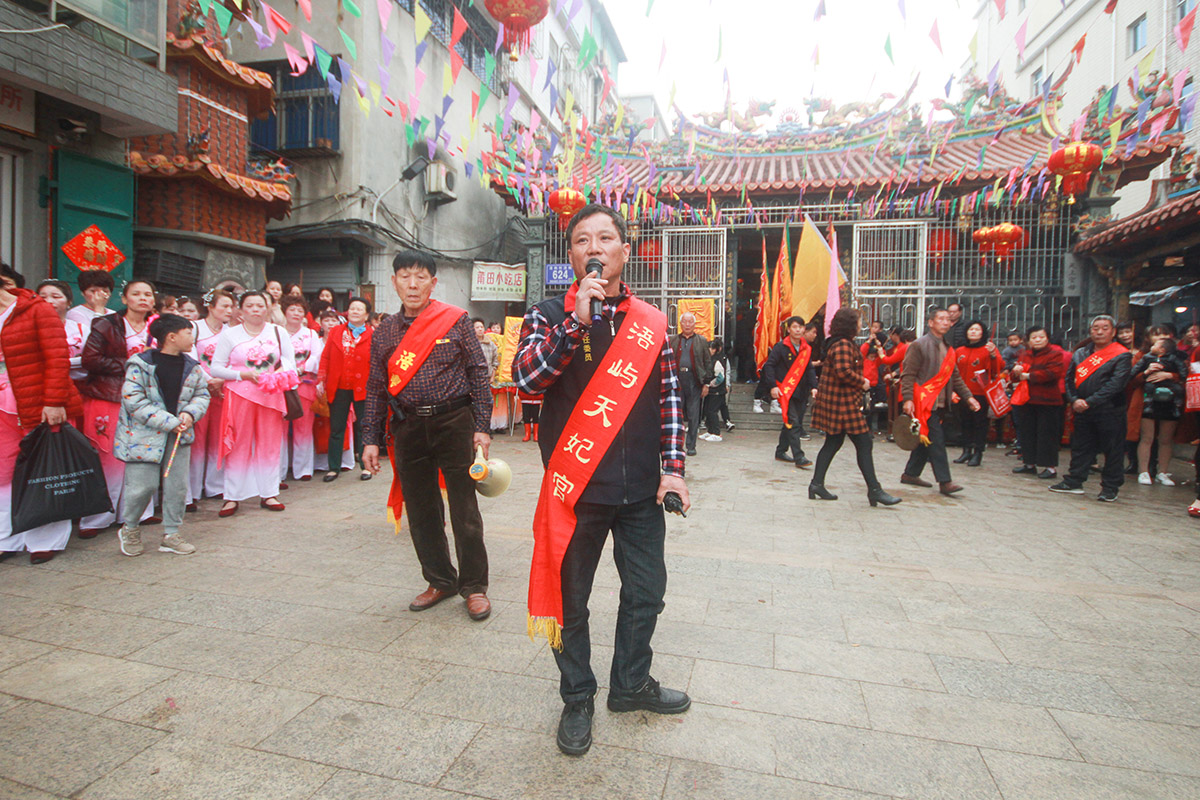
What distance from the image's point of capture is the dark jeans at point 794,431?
26.0ft

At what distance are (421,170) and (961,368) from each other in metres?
10.0

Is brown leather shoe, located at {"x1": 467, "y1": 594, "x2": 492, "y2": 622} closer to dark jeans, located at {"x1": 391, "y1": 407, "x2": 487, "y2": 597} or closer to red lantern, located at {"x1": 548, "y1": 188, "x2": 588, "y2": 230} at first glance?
dark jeans, located at {"x1": 391, "y1": 407, "x2": 487, "y2": 597}

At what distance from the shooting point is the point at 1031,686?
2.63 metres

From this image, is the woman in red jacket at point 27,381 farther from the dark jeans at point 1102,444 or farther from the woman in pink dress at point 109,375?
the dark jeans at point 1102,444

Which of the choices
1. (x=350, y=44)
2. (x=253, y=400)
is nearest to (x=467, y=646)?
(x=253, y=400)

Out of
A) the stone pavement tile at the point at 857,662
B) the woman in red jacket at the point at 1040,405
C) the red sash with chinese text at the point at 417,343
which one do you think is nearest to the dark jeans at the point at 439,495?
the red sash with chinese text at the point at 417,343

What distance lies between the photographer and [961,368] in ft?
26.3

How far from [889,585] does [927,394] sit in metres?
3.08

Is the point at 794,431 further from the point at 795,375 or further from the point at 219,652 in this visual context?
the point at 219,652

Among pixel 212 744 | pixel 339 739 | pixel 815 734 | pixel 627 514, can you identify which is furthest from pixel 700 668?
pixel 212 744

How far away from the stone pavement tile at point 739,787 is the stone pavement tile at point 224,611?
209 cm

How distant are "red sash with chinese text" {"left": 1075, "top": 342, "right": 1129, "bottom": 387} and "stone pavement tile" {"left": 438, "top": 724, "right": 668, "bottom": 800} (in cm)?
633

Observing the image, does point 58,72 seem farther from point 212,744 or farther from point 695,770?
point 695,770

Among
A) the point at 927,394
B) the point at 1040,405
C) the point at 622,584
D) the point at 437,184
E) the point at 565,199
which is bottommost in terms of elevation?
the point at 622,584
